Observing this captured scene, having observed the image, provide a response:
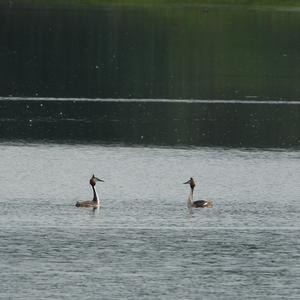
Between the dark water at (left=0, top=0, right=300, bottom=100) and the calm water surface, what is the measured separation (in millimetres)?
30206

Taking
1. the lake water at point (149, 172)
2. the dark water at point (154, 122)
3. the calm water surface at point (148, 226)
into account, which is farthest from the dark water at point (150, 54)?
the calm water surface at point (148, 226)

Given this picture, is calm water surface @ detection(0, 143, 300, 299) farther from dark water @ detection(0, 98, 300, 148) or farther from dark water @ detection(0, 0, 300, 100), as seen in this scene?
dark water @ detection(0, 0, 300, 100)

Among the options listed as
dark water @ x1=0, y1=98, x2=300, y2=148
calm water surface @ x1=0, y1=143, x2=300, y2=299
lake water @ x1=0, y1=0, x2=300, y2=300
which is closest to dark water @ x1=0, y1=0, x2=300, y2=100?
lake water @ x1=0, y1=0, x2=300, y2=300

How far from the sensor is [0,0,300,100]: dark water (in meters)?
103

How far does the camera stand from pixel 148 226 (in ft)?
168

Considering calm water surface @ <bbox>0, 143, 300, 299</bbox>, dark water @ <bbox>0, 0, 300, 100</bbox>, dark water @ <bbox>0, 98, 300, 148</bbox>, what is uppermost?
dark water @ <bbox>0, 0, 300, 100</bbox>

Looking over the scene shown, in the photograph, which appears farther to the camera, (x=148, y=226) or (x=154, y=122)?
(x=154, y=122)

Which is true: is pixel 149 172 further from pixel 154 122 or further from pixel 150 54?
pixel 150 54

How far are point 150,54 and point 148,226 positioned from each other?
83119 millimetres

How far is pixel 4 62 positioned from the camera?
4941 inches

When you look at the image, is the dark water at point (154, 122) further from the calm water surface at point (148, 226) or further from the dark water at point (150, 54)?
the dark water at point (150, 54)

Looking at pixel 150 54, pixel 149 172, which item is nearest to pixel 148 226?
pixel 149 172

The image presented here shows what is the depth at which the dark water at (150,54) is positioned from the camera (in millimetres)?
103062

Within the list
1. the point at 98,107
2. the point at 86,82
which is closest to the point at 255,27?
the point at 86,82
